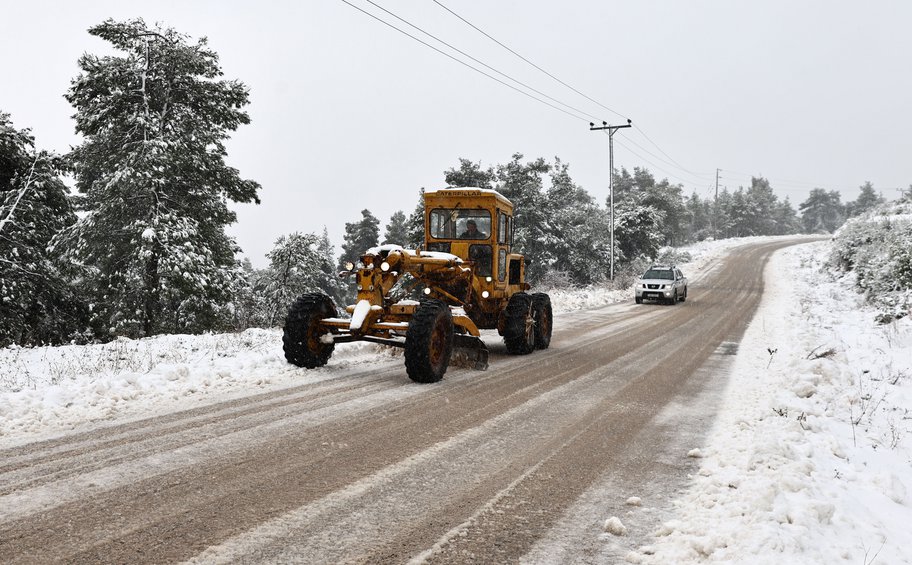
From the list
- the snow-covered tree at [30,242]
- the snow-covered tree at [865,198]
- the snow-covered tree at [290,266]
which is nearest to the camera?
the snow-covered tree at [30,242]

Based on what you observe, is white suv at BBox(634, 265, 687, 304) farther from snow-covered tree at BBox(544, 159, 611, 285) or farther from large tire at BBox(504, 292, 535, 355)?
large tire at BBox(504, 292, 535, 355)

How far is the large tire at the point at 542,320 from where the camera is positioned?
1091 centimetres

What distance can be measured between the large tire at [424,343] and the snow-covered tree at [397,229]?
225 feet

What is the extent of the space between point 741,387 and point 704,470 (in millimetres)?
3832

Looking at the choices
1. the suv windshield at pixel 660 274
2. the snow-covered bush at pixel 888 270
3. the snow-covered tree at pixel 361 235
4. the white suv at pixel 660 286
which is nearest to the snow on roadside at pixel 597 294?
the white suv at pixel 660 286

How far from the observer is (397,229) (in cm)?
8256

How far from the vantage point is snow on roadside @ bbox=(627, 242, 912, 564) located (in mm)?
2977

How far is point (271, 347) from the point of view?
9211 mm

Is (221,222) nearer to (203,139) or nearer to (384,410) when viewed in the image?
(203,139)

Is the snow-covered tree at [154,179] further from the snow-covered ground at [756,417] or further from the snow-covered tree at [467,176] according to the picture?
the snow-covered tree at [467,176]

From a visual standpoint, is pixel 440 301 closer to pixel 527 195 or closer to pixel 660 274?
pixel 660 274

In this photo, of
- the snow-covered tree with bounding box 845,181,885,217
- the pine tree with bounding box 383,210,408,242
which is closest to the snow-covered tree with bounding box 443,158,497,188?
the pine tree with bounding box 383,210,408,242

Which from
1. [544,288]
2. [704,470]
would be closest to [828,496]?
[704,470]

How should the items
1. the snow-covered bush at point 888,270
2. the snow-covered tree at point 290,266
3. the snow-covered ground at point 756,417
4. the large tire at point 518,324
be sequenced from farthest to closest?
the snow-covered tree at point 290,266 < the snow-covered bush at point 888,270 < the large tire at point 518,324 < the snow-covered ground at point 756,417
